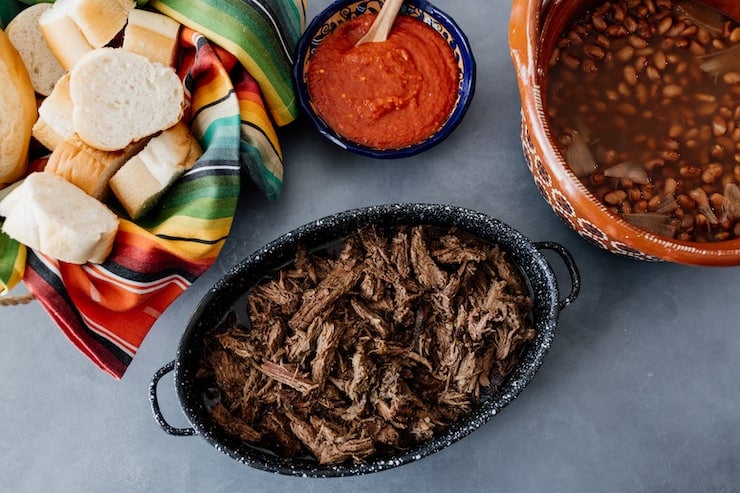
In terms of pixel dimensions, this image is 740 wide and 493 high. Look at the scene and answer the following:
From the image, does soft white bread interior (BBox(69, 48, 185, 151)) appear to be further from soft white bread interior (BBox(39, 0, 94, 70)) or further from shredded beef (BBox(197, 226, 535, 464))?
shredded beef (BBox(197, 226, 535, 464))

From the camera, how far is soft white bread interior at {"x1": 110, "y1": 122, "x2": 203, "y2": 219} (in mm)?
1702

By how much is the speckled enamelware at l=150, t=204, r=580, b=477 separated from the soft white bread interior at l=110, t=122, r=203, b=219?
263 millimetres

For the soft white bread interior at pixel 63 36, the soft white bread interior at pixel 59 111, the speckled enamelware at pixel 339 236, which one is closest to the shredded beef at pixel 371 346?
the speckled enamelware at pixel 339 236

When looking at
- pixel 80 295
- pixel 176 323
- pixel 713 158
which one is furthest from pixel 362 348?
pixel 713 158

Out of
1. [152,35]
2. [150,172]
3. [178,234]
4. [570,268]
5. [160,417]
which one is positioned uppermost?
[152,35]

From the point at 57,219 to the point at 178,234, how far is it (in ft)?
0.89

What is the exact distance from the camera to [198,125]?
182 cm

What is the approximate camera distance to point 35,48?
5.93 ft

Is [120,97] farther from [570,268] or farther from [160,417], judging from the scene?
[570,268]

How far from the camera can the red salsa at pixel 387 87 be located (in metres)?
1.83

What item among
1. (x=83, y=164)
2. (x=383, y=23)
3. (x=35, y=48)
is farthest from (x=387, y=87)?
(x=35, y=48)

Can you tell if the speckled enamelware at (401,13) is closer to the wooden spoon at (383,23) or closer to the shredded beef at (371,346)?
the wooden spoon at (383,23)

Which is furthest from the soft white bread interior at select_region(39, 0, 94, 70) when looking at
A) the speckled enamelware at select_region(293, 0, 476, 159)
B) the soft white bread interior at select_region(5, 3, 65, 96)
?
the speckled enamelware at select_region(293, 0, 476, 159)

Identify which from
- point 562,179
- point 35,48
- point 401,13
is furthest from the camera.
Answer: point 401,13
